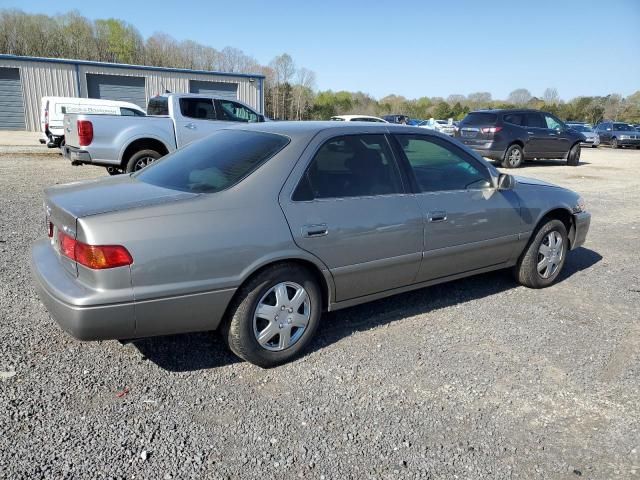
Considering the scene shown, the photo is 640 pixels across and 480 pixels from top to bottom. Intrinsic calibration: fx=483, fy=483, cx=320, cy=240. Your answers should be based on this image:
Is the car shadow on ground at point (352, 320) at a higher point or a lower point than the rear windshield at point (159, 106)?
lower

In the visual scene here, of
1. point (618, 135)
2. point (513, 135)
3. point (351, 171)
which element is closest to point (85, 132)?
point (351, 171)

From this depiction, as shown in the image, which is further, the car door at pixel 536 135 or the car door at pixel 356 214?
the car door at pixel 536 135

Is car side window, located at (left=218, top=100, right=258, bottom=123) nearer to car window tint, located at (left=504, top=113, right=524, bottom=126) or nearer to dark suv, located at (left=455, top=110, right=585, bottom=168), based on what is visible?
dark suv, located at (left=455, top=110, right=585, bottom=168)

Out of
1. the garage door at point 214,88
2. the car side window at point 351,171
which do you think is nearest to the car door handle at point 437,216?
the car side window at point 351,171

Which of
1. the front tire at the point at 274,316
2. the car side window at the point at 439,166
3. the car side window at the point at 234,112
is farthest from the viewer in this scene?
the car side window at the point at 234,112

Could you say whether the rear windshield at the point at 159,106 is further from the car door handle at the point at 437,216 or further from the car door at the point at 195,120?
the car door handle at the point at 437,216

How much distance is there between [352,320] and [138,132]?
259 inches

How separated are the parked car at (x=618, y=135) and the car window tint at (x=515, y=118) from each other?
65.0 ft

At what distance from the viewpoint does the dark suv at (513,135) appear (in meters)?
14.4

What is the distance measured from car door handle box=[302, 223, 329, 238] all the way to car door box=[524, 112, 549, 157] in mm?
13538

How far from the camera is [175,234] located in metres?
2.67

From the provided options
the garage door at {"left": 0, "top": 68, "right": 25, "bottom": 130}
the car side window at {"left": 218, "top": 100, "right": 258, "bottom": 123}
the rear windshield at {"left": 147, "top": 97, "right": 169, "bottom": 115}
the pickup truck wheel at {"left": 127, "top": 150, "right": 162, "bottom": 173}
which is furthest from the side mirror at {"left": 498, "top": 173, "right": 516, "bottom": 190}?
the garage door at {"left": 0, "top": 68, "right": 25, "bottom": 130}

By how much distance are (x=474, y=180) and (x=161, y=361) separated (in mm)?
2858

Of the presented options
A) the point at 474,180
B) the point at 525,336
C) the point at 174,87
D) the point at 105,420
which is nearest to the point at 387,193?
the point at 474,180
